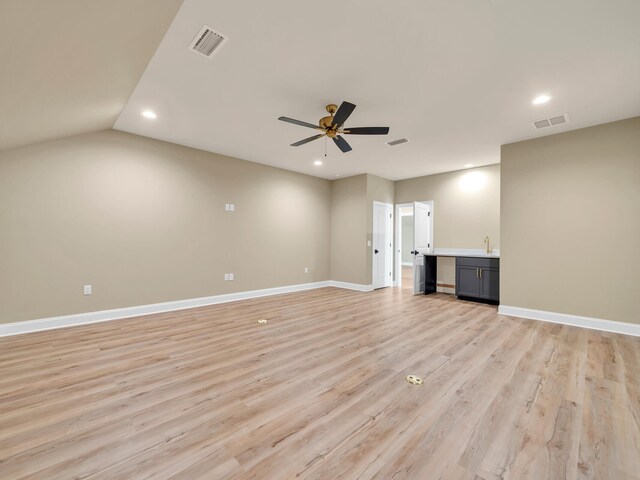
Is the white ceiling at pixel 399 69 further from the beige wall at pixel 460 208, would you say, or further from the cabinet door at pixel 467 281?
the cabinet door at pixel 467 281

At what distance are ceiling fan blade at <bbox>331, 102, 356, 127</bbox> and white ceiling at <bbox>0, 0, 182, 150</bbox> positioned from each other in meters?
1.56

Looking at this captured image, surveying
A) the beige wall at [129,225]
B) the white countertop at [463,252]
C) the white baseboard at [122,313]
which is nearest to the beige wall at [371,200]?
the white countertop at [463,252]

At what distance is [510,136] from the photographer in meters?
4.43

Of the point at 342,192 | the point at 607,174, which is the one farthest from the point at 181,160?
the point at 607,174

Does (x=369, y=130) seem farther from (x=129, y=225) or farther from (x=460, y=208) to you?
(x=460, y=208)

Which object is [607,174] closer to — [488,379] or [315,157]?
[488,379]

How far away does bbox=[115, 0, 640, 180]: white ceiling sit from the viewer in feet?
6.77

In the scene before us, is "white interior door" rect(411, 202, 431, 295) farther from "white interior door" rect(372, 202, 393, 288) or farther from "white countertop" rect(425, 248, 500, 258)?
"white interior door" rect(372, 202, 393, 288)

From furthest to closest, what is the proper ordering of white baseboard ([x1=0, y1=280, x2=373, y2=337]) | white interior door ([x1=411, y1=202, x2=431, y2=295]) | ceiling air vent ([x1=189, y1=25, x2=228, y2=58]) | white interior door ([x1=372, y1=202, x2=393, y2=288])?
white interior door ([x1=372, y1=202, x2=393, y2=288]) → white interior door ([x1=411, y1=202, x2=431, y2=295]) → white baseboard ([x1=0, y1=280, x2=373, y2=337]) → ceiling air vent ([x1=189, y1=25, x2=228, y2=58])

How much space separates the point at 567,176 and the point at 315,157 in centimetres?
427

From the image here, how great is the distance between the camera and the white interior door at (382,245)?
7129 mm

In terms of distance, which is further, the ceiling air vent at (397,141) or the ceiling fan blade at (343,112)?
the ceiling air vent at (397,141)

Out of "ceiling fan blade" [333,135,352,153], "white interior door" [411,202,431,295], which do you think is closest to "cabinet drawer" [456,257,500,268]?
"white interior door" [411,202,431,295]

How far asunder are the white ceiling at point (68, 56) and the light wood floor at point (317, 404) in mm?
2519
